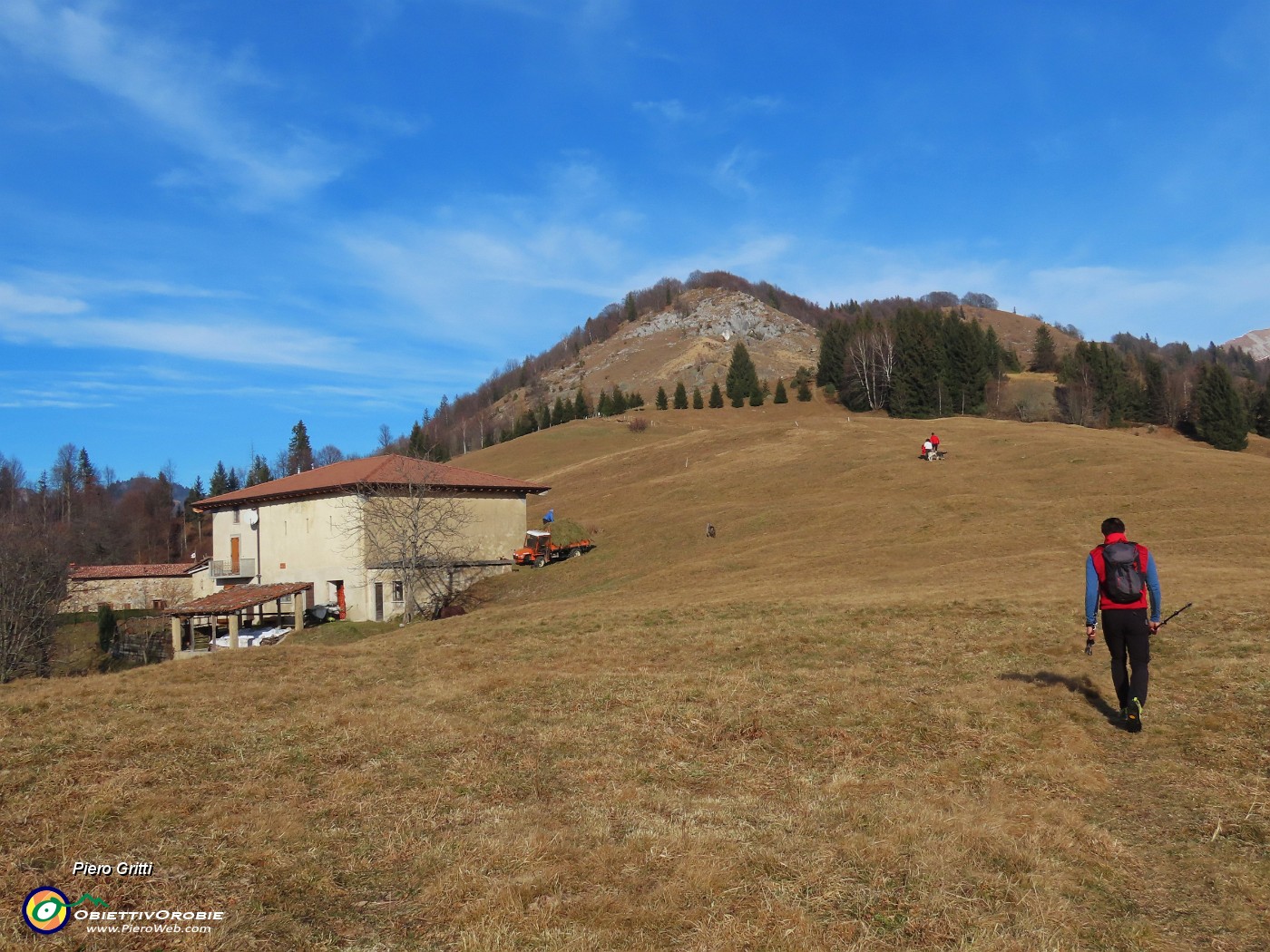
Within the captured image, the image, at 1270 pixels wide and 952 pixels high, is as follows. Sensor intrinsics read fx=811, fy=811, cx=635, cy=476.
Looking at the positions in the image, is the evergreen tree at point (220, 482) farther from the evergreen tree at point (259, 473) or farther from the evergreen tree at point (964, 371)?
the evergreen tree at point (964, 371)

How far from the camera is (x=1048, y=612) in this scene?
1973 cm

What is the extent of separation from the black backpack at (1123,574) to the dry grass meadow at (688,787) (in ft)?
5.95

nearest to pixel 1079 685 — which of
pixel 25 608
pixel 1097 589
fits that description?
pixel 1097 589

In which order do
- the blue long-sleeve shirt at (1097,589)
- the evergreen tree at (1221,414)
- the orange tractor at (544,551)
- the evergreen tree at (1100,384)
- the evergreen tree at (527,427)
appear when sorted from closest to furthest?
1. the blue long-sleeve shirt at (1097,589)
2. the orange tractor at (544,551)
3. the evergreen tree at (1221,414)
4. the evergreen tree at (1100,384)
5. the evergreen tree at (527,427)

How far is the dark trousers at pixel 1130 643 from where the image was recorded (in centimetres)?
1033

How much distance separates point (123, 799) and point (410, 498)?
39384 mm

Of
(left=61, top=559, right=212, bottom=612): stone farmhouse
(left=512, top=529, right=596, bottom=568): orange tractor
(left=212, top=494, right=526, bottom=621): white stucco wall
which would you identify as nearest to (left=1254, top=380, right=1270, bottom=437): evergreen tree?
(left=512, top=529, right=596, bottom=568): orange tractor

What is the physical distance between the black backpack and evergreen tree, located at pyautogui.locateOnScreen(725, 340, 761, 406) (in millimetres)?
127036

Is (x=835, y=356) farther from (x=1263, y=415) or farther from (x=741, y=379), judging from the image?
(x=1263, y=415)

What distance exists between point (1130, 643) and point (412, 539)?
3977 centimetres

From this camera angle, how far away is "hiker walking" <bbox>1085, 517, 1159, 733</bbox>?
1029 cm

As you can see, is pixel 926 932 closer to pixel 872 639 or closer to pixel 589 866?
pixel 589 866

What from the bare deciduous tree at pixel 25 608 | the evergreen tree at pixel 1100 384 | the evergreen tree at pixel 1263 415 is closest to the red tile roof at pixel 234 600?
the bare deciduous tree at pixel 25 608

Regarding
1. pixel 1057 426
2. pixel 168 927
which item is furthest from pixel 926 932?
pixel 1057 426
